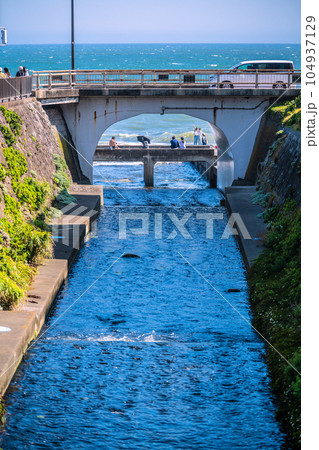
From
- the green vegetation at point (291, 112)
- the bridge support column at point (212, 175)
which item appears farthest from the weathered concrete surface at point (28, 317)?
the bridge support column at point (212, 175)

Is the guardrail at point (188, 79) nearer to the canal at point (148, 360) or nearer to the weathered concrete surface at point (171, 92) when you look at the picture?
the weathered concrete surface at point (171, 92)

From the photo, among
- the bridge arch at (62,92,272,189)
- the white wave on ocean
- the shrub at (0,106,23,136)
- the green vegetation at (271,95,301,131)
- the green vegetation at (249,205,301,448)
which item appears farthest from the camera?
the bridge arch at (62,92,272,189)

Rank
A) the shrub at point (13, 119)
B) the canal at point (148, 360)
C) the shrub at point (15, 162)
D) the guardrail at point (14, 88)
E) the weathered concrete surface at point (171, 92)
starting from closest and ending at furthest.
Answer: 1. the canal at point (148, 360)
2. the shrub at point (15, 162)
3. the shrub at point (13, 119)
4. the guardrail at point (14, 88)
5. the weathered concrete surface at point (171, 92)

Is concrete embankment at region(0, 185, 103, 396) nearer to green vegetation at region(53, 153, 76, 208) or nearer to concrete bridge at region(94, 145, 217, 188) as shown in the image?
green vegetation at region(53, 153, 76, 208)

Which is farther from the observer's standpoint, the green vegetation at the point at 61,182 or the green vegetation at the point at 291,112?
the green vegetation at the point at 291,112

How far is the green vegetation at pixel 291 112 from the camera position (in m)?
31.0

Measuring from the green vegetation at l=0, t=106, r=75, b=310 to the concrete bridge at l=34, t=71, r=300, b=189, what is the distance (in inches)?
294

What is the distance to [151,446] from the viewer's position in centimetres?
1212

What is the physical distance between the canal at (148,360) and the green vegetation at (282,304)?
1.03 feet

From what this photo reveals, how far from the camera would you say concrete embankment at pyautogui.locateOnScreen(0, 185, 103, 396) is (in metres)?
14.5

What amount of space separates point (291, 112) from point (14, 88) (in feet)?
42.8

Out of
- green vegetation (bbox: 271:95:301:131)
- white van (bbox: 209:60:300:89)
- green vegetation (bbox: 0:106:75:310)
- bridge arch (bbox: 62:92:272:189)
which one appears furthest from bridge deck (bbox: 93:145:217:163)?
green vegetation (bbox: 0:106:75:310)

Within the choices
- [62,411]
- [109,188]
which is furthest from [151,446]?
[109,188]

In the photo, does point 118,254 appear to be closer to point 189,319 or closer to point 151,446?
point 189,319
